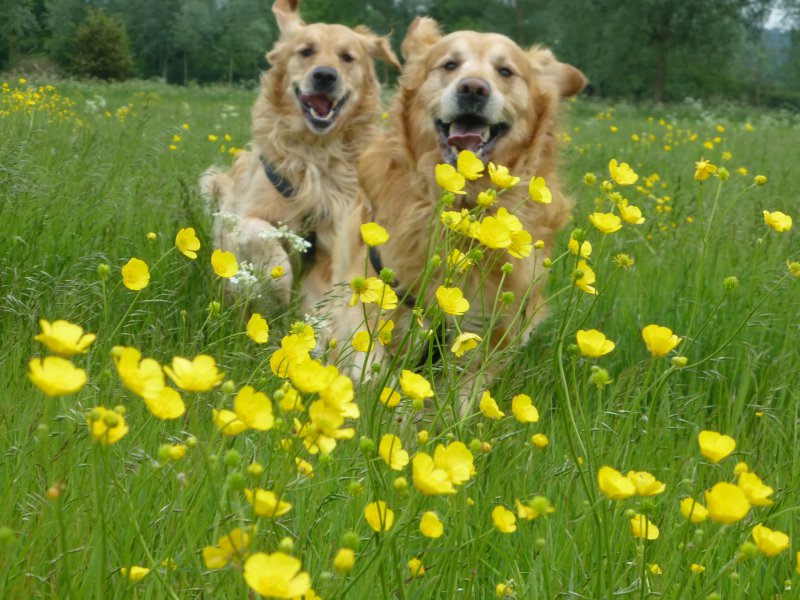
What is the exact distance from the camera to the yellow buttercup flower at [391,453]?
3.60 feet

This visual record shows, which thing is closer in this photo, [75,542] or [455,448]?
[455,448]

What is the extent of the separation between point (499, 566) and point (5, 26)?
34.2 metres

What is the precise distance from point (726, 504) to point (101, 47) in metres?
49.2

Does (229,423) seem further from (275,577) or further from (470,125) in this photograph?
(470,125)

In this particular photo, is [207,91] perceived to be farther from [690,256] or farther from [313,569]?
[313,569]

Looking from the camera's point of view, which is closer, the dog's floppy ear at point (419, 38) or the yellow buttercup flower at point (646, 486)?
the yellow buttercup flower at point (646, 486)

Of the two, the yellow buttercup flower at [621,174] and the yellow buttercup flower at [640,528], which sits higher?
the yellow buttercup flower at [621,174]

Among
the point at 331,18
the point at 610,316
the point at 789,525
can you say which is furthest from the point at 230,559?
the point at 331,18

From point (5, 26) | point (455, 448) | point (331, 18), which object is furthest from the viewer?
point (331, 18)

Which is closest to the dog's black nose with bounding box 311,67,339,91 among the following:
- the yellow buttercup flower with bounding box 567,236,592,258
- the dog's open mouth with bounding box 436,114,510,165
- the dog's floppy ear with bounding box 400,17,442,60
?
the dog's floppy ear with bounding box 400,17,442,60

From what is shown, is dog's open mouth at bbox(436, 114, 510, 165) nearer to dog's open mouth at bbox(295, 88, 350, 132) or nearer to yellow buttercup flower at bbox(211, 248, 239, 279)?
dog's open mouth at bbox(295, 88, 350, 132)

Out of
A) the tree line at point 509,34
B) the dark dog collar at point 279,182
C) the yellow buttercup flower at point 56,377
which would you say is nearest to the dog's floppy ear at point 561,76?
the dark dog collar at point 279,182

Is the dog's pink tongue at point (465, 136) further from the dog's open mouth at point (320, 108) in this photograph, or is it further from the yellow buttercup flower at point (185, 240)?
the yellow buttercup flower at point (185, 240)

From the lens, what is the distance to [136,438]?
6.12 feet
